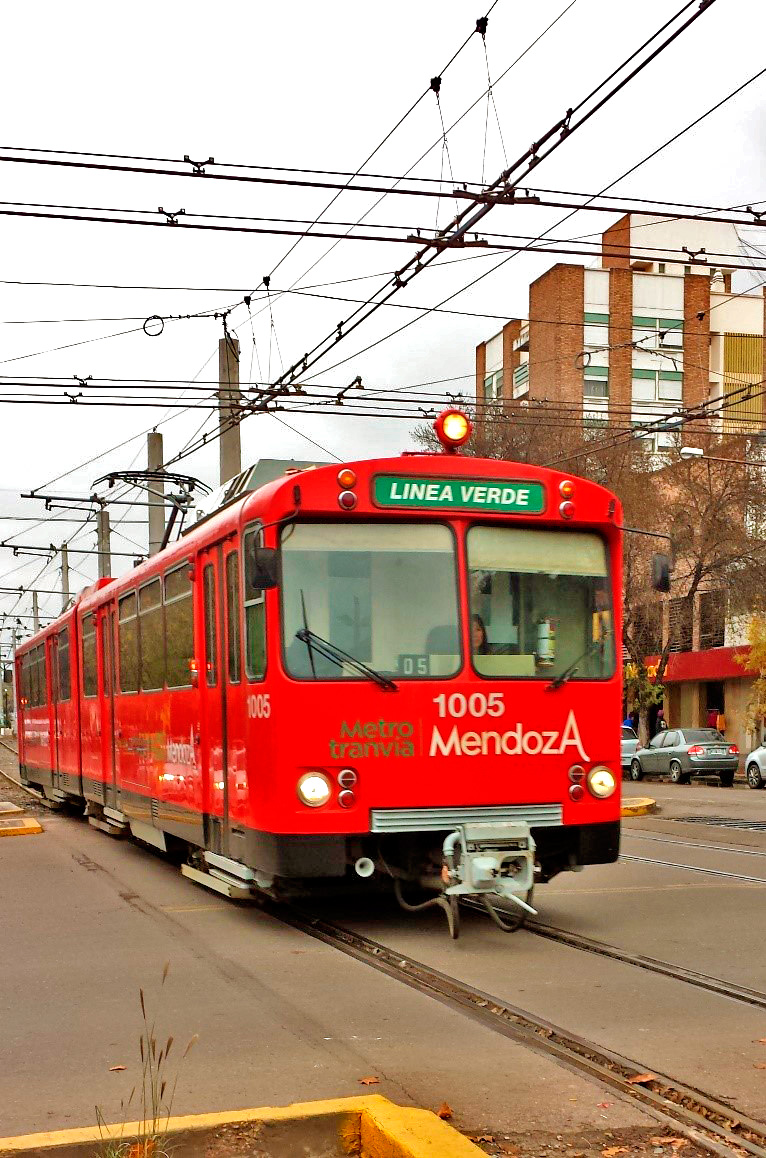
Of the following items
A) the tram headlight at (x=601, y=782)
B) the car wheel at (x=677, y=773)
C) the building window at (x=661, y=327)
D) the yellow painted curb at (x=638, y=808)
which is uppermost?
the building window at (x=661, y=327)

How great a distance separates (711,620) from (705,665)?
5.68ft

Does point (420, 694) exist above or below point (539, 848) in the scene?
above

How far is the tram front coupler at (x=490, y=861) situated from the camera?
29.5ft

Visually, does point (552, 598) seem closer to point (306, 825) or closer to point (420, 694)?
point (420, 694)

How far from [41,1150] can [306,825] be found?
14.2 ft

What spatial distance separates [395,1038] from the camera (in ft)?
22.3

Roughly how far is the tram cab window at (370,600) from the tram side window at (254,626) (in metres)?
0.28

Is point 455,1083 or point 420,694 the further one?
point 420,694

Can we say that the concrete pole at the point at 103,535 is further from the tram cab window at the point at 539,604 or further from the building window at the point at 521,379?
the building window at the point at 521,379

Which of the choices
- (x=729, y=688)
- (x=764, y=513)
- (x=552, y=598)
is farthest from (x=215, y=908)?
(x=729, y=688)

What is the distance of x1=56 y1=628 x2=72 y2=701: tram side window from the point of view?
20.3m

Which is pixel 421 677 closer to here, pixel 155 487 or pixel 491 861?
pixel 491 861

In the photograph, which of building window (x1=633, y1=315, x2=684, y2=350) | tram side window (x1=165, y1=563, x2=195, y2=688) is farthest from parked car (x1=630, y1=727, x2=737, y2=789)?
building window (x1=633, y1=315, x2=684, y2=350)

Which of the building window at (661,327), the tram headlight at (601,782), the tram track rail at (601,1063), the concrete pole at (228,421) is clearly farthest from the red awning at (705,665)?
the tram track rail at (601,1063)
